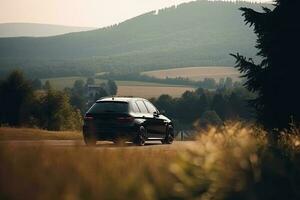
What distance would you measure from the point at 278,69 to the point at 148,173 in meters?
14.0

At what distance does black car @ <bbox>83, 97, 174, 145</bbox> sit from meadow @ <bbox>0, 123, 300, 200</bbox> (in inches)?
414

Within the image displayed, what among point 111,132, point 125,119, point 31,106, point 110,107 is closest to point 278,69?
point 125,119

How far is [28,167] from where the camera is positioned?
9.16m

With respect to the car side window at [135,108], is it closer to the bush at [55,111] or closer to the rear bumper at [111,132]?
the rear bumper at [111,132]

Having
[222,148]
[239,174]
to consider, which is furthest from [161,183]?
[222,148]

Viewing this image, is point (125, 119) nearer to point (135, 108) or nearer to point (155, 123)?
point (135, 108)

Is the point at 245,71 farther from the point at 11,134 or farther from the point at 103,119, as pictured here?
the point at 11,134

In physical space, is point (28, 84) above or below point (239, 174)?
below

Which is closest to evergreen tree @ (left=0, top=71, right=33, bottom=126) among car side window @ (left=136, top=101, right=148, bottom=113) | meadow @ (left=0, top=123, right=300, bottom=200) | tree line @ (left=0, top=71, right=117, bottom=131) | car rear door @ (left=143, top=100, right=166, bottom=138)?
tree line @ (left=0, top=71, right=117, bottom=131)

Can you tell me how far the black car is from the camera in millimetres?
22125

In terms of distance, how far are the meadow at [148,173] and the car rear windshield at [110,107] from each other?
10900 mm

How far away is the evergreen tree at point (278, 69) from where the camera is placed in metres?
22.8

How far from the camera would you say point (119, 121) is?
2227 cm

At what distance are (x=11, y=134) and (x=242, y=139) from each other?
19.2m
